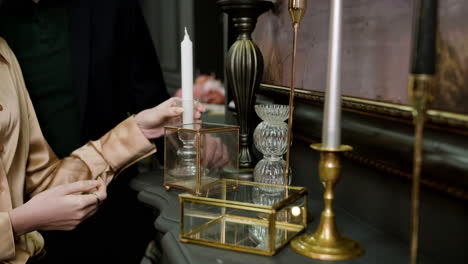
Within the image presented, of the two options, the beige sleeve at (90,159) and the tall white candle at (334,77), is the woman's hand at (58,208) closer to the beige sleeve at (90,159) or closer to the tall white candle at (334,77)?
the beige sleeve at (90,159)

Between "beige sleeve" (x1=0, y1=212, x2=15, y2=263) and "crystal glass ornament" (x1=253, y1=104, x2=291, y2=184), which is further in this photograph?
"beige sleeve" (x1=0, y1=212, x2=15, y2=263)

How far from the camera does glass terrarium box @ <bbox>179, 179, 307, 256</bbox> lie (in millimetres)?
554

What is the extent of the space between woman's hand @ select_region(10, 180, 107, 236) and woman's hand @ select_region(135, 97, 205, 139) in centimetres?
18

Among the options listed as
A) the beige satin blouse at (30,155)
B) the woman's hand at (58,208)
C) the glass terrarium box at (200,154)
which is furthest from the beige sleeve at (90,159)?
the glass terrarium box at (200,154)

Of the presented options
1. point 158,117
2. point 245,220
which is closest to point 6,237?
point 158,117

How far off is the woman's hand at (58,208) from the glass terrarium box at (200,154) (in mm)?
199

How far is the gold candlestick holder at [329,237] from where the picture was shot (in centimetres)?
51

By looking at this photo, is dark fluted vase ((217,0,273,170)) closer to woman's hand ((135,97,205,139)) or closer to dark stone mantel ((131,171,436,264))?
woman's hand ((135,97,205,139))

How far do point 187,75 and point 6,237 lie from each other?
1.56 feet

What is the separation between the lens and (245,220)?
617mm

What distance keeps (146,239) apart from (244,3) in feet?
2.90

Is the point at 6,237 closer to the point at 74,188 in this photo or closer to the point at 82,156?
the point at 74,188

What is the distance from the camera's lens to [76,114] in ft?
4.25

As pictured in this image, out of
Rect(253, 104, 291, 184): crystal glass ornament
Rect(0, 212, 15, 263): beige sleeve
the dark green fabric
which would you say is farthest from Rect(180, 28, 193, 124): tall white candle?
the dark green fabric
